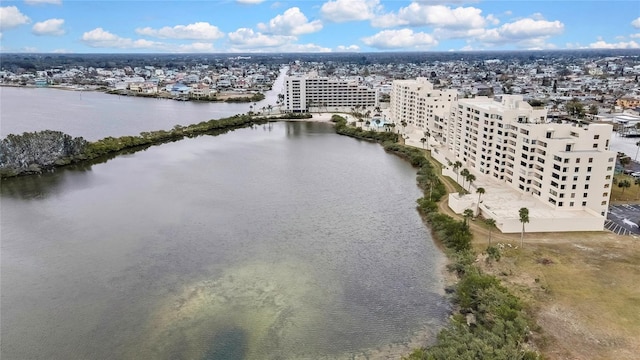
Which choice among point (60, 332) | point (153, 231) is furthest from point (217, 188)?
point (60, 332)

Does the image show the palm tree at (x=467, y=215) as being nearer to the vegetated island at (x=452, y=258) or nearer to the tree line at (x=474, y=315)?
the tree line at (x=474, y=315)

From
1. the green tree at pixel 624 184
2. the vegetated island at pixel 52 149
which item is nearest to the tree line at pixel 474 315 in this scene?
the green tree at pixel 624 184

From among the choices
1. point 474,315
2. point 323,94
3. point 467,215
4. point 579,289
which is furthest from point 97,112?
point 579,289

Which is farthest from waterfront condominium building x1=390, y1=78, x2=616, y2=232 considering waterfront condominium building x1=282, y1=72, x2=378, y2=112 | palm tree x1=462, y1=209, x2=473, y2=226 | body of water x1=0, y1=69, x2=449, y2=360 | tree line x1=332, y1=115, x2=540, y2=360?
waterfront condominium building x1=282, y1=72, x2=378, y2=112

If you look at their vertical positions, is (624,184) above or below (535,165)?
below

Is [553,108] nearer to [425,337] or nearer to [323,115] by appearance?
[323,115]

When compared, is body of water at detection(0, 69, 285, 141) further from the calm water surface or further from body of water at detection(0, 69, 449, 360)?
the calm water surface

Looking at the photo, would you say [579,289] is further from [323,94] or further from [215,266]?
[323,94]

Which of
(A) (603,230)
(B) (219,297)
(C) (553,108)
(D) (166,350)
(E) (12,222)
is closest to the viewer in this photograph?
(D) (166,350)
